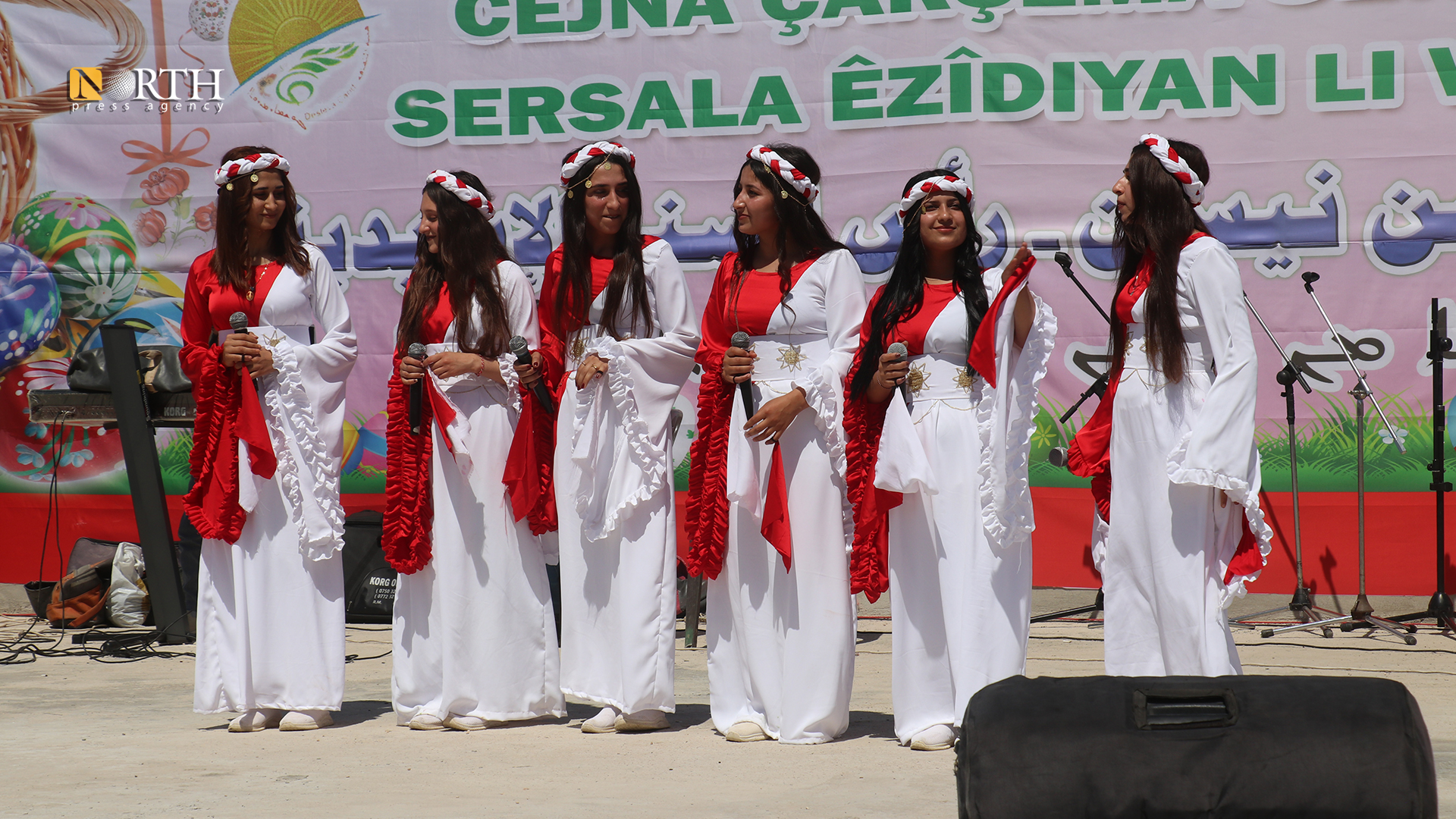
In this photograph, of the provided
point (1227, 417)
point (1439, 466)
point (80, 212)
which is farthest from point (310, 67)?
point (1439, 466)

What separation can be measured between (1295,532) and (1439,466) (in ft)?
2.02

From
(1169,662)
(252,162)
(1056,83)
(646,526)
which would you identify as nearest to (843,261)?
(646,526)

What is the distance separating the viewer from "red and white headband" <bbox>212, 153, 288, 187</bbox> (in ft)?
13.7

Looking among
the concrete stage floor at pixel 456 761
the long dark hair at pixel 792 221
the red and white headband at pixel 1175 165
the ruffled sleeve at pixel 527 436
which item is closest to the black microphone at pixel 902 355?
the long dark hair at pixel 792 221

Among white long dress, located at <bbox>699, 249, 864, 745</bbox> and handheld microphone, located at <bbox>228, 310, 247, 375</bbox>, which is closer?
white long dress, located at <bbox>699, 249, 864, 745</bbox>

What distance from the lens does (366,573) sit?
6.22 meters

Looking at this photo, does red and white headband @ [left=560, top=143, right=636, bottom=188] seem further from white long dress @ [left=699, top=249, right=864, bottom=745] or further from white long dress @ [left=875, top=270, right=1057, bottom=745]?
white long dress @ [left=875, top=270, right=1057, bottom=745]

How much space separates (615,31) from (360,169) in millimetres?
1319

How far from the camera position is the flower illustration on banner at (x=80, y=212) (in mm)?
6648

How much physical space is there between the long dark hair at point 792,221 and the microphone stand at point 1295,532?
2258 millimetres

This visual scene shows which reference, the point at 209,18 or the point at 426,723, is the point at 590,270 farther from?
the point at 209,18

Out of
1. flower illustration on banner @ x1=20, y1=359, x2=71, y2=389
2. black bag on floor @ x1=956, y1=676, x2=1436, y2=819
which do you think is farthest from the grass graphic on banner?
flower illustration on banner @ x1=20, y1=359, x2=71, y2=389

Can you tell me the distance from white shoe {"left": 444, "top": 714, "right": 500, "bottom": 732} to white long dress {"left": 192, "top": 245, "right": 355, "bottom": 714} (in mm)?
342

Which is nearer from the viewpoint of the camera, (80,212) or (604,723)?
(604,723)
